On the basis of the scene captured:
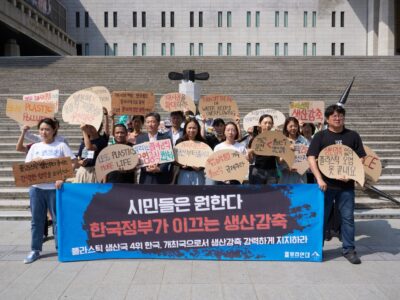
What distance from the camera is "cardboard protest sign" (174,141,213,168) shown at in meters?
5.07

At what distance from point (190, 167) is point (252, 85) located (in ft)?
43.8

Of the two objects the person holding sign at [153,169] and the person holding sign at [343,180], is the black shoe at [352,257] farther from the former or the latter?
the person holding sign at [153,169]

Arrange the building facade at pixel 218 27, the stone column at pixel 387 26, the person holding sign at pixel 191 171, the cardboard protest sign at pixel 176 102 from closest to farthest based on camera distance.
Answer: the person holding sign at pixel 191 171 < the cardboard protest sign at pixel 176 102 < the stone column at pixel 387 26 < the building facade at pixel 218 27

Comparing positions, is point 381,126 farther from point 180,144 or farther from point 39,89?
point 39,89

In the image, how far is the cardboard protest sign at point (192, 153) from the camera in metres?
5.07

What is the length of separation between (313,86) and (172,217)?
14265 millimetres

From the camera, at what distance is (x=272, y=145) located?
4969mm

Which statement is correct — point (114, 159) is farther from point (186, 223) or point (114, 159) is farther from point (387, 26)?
point (387, 26)

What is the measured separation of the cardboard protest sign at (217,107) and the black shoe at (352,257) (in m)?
3.04

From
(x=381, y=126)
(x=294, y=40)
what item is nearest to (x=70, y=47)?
(x=294, y=40)

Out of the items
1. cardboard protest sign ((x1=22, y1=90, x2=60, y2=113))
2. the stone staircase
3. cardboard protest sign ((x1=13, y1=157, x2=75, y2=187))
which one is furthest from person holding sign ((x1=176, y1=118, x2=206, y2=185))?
the stone staircase

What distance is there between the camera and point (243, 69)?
21.0 meters

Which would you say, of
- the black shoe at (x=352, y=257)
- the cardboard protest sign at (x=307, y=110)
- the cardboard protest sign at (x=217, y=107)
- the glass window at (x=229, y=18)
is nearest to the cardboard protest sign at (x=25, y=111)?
the cardboard protest sign at (x=217, y=107)

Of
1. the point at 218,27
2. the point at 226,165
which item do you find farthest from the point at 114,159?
the point at 218,27
